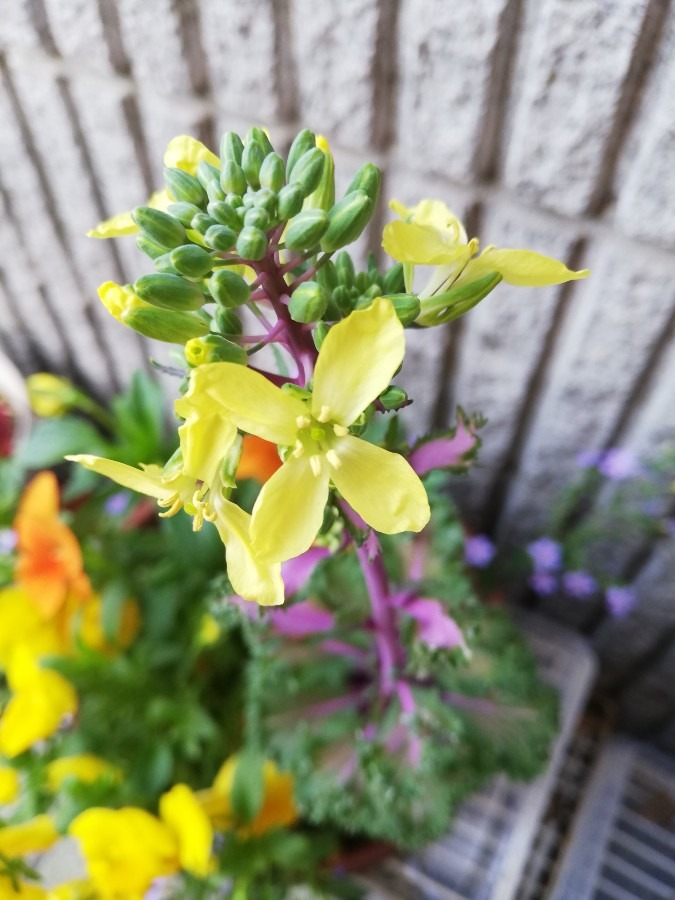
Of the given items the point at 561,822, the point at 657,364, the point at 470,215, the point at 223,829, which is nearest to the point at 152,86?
the point at 470,215

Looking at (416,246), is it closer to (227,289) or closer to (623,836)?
(227,289)

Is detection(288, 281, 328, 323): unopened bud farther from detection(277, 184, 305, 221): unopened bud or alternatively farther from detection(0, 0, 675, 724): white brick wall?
detection(0, 0, 675, 724): white brick wall

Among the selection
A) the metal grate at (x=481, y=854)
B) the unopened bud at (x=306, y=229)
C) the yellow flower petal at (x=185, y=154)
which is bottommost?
the metal grate at (x=481, y=854)

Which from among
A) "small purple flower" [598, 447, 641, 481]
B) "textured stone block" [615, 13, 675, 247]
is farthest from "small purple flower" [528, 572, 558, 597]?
"textured stone block" [615, 13, 675, 247]

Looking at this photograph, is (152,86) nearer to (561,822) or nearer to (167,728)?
(167,728)

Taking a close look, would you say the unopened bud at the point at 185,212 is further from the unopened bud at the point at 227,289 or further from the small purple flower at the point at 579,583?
the small purple flower at the point at 579,583

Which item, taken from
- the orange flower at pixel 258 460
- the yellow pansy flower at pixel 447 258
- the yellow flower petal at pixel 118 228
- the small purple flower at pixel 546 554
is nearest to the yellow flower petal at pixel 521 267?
the yellow pansy flower at pixel 447 258
